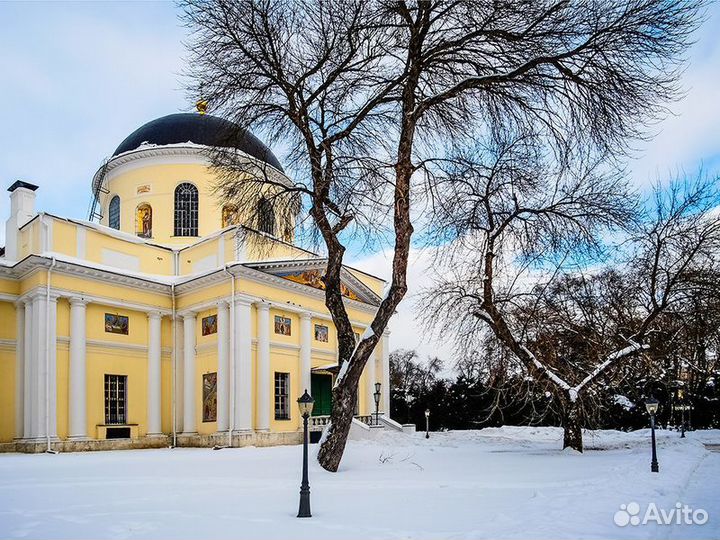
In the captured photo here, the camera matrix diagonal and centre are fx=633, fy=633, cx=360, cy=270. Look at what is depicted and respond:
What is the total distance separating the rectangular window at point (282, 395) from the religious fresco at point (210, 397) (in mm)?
2770

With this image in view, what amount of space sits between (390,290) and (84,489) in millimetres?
6976

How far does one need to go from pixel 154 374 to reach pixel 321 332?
804 cm

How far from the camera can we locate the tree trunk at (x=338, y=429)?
42.9 ft

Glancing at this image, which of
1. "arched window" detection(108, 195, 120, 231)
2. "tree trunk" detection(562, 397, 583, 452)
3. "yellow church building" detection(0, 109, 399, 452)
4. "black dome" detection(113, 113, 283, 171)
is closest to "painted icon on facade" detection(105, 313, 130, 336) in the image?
"yellow church building" detection(0, 109, 399, 452)

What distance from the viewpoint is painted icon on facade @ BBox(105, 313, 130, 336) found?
25156 millimetres

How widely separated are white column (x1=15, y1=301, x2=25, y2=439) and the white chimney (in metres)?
2.96

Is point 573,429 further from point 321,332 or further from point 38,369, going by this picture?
point 38,369

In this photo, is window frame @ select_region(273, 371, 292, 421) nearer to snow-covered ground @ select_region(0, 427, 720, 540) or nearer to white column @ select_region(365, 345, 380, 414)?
white column @ select_region(365, 345, 380, 414)

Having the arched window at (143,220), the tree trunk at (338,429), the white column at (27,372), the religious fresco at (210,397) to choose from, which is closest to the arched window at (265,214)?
the tree trunk at (338,429)

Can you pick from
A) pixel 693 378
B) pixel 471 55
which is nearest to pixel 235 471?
pixel 471 55

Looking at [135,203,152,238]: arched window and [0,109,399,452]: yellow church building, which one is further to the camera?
[135,203,152,238]: arched window

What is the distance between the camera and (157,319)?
26.8 metres

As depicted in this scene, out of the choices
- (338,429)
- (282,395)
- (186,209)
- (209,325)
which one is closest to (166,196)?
(186,209)

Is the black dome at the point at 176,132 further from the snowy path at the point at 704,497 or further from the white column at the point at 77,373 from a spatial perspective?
the snowy path at the point at 704,497
